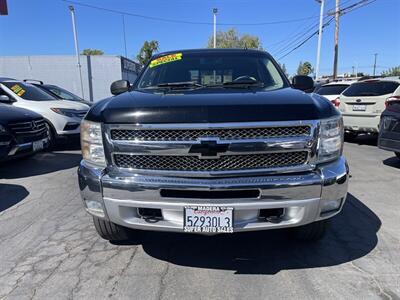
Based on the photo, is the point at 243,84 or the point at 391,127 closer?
the point at 243,84

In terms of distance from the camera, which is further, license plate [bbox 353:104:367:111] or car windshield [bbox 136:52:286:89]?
license plate [bbox 353:104:367:111]

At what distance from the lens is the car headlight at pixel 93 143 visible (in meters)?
2.80

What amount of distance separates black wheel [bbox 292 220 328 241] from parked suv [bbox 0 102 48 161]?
479cm

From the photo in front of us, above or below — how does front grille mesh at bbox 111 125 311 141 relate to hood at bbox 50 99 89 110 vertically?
above

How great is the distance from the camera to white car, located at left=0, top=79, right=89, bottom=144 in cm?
848

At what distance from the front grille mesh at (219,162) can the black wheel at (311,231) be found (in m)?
0.79

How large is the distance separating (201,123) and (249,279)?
129 cm

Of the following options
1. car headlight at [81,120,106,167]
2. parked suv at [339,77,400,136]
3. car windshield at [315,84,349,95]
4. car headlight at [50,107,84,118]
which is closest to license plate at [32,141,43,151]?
car headlight at [50,107,84,118]

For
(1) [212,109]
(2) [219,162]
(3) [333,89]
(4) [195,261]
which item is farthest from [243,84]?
(3) [333,89]

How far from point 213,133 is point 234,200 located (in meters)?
0.50

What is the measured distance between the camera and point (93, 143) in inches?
112

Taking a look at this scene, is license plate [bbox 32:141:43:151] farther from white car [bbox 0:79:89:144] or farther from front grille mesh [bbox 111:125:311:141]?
front grille mesh [bbox 111:125:311:141]

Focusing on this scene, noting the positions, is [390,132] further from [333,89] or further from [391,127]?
[333,89]

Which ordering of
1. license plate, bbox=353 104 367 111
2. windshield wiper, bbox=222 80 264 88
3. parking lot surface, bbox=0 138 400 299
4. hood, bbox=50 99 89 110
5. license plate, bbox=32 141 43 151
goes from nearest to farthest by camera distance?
parking lot surface, bbox=0 138 400 299, windshield wiper, bbox=222 80 264 88, license plate, bbox=32 141 43 151, hood, bbox=50 99 89 110, license plate, bbox=353 104 367 111
